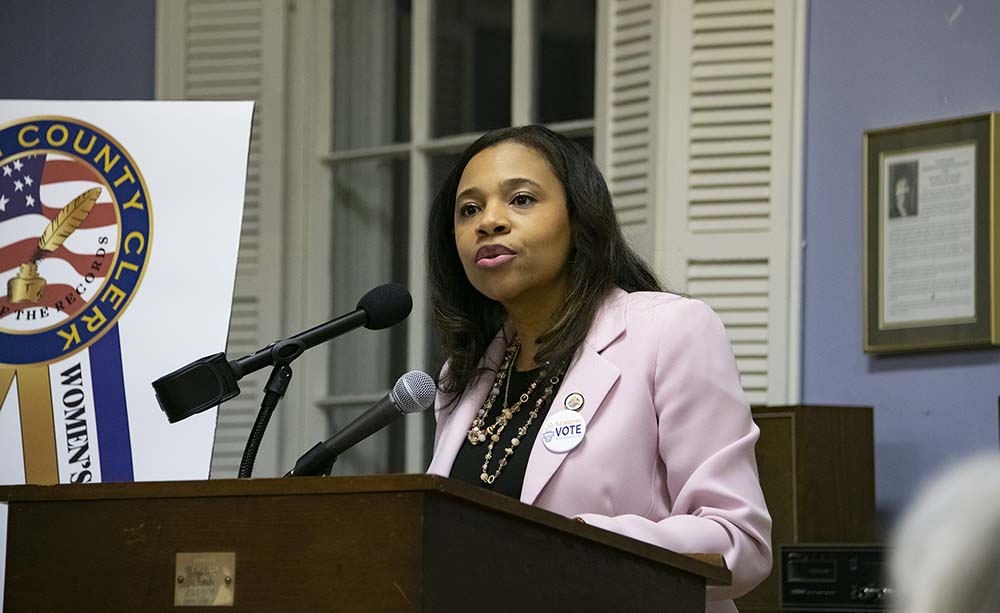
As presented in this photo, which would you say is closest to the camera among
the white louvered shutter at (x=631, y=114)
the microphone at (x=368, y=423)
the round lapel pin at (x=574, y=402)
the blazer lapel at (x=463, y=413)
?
the microphone at (x=368, y=423)

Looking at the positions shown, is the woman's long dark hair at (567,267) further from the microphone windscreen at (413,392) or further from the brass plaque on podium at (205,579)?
the brass plaque on podium at (205,579)

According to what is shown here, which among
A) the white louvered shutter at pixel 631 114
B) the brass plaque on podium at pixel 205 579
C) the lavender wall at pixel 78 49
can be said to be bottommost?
the brass plaque on podium at pixel 205 579

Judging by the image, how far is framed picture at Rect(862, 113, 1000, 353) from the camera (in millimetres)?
3576

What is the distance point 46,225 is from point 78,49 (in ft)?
8.65

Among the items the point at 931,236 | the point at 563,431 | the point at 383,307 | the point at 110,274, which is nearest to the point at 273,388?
the point at 383,307

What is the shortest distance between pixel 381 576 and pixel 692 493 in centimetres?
67

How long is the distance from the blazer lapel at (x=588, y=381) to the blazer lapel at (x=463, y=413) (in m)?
0.17

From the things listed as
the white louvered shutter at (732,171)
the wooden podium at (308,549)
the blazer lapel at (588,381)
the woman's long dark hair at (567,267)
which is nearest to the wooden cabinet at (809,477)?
the white louvered shutter at (732,171)

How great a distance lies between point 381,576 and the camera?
4.25 ft

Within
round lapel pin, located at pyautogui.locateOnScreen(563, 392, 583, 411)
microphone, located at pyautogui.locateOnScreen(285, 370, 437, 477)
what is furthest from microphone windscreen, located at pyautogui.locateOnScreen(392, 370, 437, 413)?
round lapel pin, located at pyautogui.locateOnScreen(563, 392, 583, 411)

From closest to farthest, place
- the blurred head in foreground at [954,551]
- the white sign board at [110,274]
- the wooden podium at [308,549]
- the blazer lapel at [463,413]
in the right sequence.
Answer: the blurred head in foreground at [954,551]
the wooden podium at [308,549]
the blazer lapel at [463,413]
the white sign board at [110,274]

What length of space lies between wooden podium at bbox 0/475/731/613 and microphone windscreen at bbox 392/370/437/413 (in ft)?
1.28

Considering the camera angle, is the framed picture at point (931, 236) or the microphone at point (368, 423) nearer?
the microphone at point (368, 423)

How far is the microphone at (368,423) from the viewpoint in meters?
1.76
